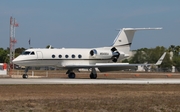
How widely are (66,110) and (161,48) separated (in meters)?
120

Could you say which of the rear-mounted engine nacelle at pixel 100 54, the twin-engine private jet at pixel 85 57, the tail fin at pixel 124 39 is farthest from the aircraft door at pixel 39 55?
the tail fin at pixel 124 39

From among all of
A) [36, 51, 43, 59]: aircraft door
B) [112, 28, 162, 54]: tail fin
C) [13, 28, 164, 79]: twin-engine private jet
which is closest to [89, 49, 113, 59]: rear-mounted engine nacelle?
[13, 28, 164, 79]: twin-engine private jet

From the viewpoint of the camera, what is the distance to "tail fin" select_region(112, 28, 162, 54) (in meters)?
52.1

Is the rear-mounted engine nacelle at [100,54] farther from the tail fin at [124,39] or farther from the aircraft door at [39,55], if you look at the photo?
the aircraft door at [39,55]

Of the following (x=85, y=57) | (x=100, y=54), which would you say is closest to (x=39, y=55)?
(x=85, y=57)

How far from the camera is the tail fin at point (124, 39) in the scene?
52062mm

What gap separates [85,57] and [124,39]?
213 inches

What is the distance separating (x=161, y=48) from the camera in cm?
13650

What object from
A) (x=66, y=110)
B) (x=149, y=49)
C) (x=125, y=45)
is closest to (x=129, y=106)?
(x=66, y=110)

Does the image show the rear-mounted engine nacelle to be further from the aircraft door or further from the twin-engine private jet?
the aircraft door

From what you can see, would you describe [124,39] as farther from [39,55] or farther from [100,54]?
[39,55]

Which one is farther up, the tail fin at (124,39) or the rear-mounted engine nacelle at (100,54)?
the tail fin at (124,39)

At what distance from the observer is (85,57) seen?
166ft

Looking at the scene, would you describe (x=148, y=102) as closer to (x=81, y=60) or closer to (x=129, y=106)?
(x=129, y=106)
